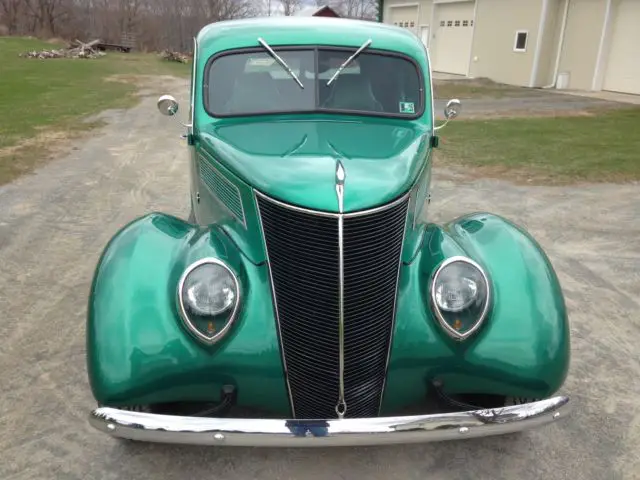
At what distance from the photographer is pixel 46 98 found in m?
15.1

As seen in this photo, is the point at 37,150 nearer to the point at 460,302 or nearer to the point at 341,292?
the point at 341,292

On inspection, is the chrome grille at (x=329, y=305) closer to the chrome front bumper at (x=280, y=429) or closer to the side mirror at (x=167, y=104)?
the chrome front bumper at (x=280, y=429)

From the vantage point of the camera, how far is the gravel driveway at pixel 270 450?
287 centimetres

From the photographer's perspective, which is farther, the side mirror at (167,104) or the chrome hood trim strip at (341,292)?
the side mirror at (167,104)

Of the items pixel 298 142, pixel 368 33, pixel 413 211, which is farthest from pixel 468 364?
pixel 368 33

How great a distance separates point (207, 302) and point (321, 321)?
506 millimetres

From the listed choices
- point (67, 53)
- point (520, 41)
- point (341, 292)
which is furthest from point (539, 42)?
point (67, 53)

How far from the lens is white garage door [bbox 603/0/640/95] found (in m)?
17.3

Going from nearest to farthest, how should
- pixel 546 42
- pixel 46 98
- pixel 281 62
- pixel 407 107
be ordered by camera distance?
pixel 281 62 → pixel 407 107 → pixel 46 98 → pixel 546 42

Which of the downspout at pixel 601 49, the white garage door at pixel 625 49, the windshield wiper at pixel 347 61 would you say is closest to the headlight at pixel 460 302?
the windshield wiper at pixel 347 61

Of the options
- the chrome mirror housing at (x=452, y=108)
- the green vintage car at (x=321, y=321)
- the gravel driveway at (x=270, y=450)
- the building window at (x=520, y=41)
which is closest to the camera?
the green vintage car at (x=321, y=321)

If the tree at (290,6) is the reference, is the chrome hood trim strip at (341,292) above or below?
below

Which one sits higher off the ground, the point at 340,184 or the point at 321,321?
the point at 340,184

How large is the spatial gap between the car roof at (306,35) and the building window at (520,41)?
18293mm
